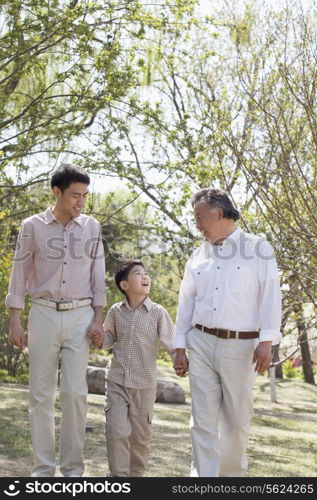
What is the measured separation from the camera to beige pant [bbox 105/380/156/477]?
5.61 m

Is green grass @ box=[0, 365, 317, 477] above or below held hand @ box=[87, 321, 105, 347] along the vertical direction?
below

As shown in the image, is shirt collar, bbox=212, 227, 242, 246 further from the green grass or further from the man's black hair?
the green grass

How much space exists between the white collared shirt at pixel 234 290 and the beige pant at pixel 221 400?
138 millimetres

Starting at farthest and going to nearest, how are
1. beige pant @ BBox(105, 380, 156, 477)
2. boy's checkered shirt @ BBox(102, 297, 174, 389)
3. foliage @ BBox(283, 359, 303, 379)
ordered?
1. foliage @ BBox(283, 359, 303, 379)
2. boy's checkered shirt @ BBox(102, 297, 174, 389)
3. beige pant @ BBox(105, 380, 156, 477)

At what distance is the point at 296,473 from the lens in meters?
7.19

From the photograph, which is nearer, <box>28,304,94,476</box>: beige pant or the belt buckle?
<box>28,304,94,476</box>: beige pant

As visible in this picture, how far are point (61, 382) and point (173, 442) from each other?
3808mm

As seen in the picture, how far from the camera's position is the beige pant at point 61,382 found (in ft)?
16.6

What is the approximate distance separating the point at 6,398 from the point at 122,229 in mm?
4206

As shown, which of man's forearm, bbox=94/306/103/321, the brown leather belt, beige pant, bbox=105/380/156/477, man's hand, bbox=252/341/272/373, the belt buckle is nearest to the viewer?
man's hand, bbox=252/341/272/373

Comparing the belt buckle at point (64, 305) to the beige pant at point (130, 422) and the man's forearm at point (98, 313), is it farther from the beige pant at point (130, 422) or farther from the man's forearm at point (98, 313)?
the beige pant at point (130, 422)

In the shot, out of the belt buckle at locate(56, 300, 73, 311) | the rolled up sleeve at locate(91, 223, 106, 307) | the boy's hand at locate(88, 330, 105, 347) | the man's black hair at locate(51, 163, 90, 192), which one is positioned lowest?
the boy's hand at locate(88, 330, 105, 347)

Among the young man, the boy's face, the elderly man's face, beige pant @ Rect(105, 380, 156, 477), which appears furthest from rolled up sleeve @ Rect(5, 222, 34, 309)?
the elderly man's face

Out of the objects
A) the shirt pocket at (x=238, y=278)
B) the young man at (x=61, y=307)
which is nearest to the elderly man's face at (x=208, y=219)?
the shirt pocket at (x=238, y=278)
